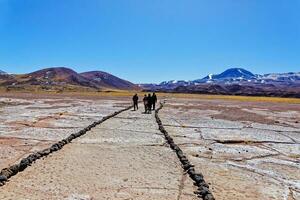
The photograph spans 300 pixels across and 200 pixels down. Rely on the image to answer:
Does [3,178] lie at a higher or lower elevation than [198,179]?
higher

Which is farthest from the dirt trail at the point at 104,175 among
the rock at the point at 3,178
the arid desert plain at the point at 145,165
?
the rock at the point at 3,178

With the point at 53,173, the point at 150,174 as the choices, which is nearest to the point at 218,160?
the point at 150,174

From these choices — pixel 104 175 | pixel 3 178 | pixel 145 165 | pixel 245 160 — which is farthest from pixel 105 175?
pixel 245 160

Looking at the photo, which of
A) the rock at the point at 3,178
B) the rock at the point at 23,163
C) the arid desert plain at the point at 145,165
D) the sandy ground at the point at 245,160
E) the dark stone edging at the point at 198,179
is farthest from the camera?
the rock at the point at 23,163

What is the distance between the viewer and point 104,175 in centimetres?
1130

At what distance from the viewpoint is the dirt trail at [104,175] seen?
9.58 meters

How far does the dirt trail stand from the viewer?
9.58 m

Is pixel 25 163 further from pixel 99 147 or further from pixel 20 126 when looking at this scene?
pixel 20 126

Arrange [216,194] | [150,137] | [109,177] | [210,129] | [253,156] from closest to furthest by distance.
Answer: [216,194] < [109,177] < [253,156] < [150,137] < [210,129]

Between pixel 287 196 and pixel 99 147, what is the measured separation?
7909mm

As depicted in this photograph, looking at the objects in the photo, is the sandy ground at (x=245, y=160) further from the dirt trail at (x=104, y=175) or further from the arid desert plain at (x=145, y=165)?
the dirt trail at (x=104, y=175)

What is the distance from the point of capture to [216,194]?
390 inches

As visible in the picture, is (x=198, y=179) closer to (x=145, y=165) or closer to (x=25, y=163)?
(x=145, y=165)

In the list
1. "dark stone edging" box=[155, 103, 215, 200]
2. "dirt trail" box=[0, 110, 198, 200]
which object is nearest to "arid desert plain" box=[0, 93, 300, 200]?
"dirt trail" box=[0, 110, 198, 200]
